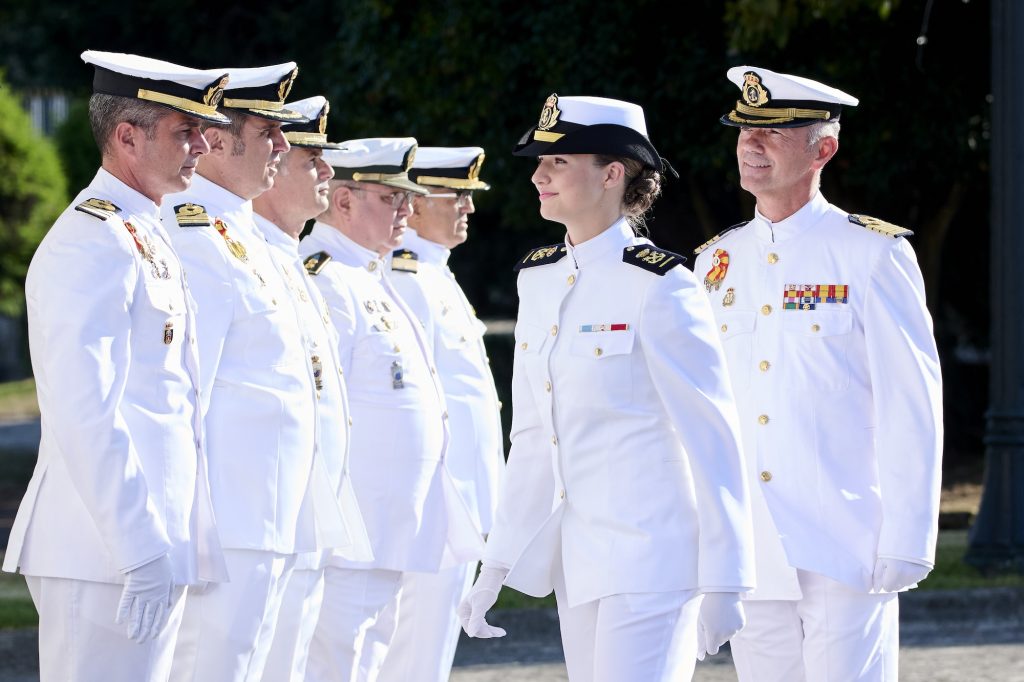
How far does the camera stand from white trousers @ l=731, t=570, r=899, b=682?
470cm

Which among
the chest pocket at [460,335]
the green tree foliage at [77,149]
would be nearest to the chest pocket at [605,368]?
the chest pocket at [460,335]

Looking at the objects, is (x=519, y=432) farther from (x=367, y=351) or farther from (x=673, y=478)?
(x=367, y=351)

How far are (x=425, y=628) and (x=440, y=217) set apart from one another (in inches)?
70.8

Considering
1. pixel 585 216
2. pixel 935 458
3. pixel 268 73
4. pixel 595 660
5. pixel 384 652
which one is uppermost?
pixel 268 73

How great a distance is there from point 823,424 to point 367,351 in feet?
5.81

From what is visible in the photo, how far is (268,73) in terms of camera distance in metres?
4.85

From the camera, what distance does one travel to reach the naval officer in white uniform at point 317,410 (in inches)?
190

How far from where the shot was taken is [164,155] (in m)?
4.12

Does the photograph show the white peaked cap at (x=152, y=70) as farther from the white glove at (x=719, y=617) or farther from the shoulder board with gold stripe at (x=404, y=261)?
the shoulder board with gold stripe at (x=404, y=261)

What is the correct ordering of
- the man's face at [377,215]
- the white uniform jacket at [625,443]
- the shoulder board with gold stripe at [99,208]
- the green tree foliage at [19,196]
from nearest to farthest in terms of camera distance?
the shoulder board with gold stripe at [99,208] → the white uniform jacket at [625,443] → the man's face at [377,215] → the green tree foliage at [19,196]

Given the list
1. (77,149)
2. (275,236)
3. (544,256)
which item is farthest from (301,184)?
(77,149)

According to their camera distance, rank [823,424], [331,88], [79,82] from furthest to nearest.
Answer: [79,82], [331,88], [823,424]

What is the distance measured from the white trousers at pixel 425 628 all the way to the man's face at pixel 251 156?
1921 millimetres

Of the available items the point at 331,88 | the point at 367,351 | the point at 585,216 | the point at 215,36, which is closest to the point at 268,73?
the point at 585,216
